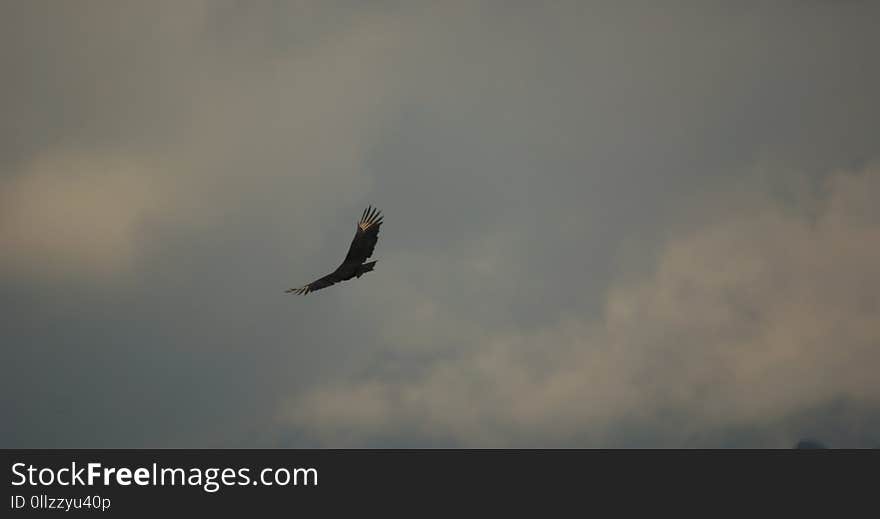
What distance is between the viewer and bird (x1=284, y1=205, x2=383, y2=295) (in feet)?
354

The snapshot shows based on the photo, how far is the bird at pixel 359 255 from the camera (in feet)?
354

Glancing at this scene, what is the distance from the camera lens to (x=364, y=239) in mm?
110562

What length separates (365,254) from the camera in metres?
111

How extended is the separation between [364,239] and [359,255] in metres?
1.43

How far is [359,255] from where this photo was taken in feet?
362

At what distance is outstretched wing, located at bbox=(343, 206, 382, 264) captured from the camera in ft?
360
